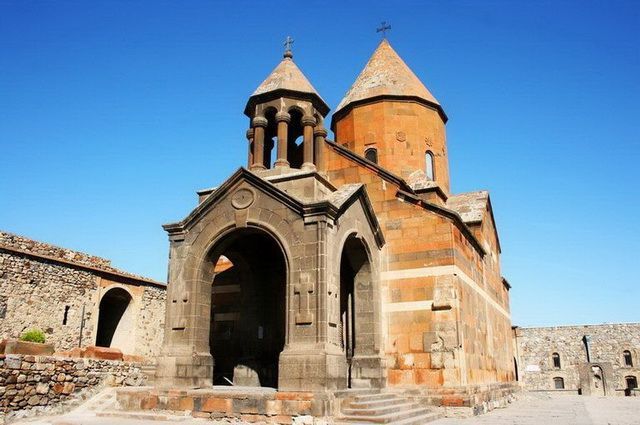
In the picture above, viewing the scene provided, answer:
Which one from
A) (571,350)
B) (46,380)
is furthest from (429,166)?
(571,350)

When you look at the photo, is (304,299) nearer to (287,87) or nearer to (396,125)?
(287,87)

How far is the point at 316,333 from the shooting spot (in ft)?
30.2

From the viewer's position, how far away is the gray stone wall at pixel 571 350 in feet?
117

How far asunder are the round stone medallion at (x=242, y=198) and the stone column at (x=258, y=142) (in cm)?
169

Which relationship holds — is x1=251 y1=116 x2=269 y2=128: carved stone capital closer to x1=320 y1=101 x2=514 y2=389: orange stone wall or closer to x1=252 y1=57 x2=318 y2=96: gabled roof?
x1=252 y1=57 x2=318 y2=96: gabled roof

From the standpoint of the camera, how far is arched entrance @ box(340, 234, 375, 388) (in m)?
11.8

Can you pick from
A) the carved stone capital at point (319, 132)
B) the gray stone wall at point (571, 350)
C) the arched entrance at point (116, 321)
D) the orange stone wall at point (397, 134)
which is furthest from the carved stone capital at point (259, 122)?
the gray stone wall at point (571, 350)

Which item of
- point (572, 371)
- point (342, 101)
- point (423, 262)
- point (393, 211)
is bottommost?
point (572, 371)

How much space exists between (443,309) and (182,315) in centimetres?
573

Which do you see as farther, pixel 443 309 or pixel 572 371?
pixel 572 371

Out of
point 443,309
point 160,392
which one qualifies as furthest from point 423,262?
point 160,392

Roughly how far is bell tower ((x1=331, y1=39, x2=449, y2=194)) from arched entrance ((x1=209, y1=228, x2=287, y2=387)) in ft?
17.9

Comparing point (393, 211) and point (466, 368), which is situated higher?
point (393, 211)

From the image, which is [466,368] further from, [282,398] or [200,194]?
[200,194]
